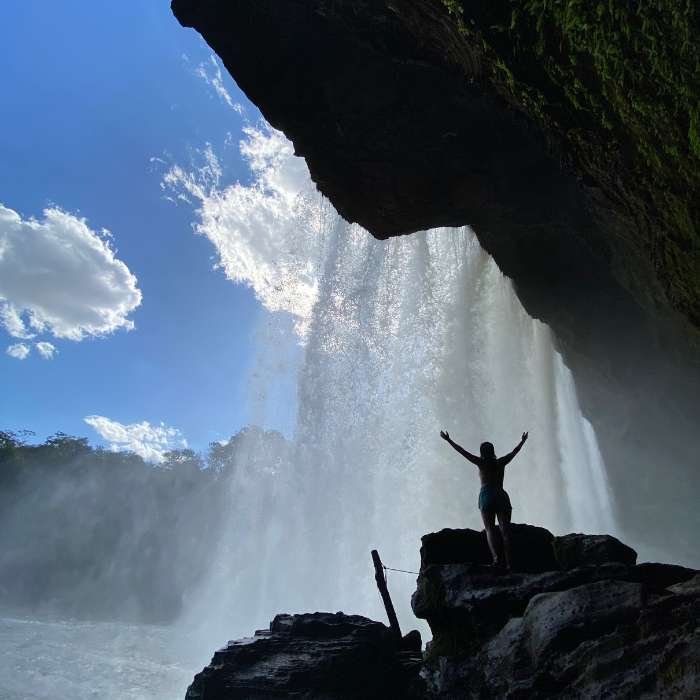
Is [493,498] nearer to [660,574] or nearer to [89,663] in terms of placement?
[660,574]

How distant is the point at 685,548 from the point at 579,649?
1848cm

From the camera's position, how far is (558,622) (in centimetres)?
504

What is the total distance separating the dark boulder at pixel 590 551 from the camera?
7.19m

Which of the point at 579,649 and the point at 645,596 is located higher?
the point at 645,596

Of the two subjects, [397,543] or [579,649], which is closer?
[579,649]

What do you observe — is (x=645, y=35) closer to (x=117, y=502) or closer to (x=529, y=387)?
(x=529, y=387)

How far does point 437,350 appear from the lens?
26344mm

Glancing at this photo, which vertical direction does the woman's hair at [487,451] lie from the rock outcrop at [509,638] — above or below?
above

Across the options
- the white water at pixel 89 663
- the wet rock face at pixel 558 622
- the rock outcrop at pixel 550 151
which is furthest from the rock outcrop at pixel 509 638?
the white water at pixel 89 663

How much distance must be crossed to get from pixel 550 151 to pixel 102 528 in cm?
6731

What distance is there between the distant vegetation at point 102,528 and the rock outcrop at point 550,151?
3851 centimetres

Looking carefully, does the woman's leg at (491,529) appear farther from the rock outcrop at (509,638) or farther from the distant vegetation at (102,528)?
the distant vegetation at (102,528)

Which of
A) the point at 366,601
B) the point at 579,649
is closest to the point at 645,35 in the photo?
the point at 579,649

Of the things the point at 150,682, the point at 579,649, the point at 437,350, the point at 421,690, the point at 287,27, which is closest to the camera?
the point at 579,649
